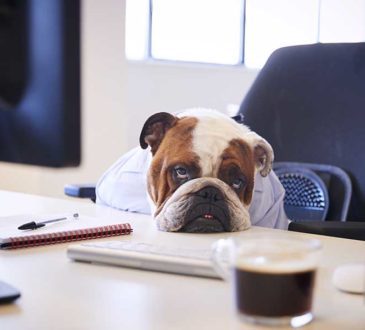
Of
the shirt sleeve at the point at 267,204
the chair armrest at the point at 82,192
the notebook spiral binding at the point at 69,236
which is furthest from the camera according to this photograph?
the chair armrest at the point at 82,192

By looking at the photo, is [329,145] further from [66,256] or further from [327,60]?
[66,256]

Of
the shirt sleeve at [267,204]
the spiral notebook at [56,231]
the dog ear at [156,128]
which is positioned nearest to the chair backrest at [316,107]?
the shirt sleeve at [267,204]

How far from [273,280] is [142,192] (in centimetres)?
74

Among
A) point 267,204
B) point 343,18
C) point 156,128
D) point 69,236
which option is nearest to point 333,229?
point 267,204

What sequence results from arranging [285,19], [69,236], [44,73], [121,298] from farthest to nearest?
1. [285,19]
2. [69,236]
3. [121,298]
4. [44,73]

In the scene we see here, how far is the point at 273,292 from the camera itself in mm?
669

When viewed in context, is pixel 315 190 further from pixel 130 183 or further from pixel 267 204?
pixel 130 183

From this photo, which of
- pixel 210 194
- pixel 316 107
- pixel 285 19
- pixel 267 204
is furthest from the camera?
pixel 285 19

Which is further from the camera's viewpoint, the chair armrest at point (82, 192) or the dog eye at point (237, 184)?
the chair armrest at point (82, 192)

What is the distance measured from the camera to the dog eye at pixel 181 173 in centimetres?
122

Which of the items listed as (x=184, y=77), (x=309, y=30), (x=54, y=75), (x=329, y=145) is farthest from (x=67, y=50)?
(x=309, y=30)

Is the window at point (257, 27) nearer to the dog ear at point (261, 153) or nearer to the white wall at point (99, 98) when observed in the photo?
the dog ear at point (261, 153)

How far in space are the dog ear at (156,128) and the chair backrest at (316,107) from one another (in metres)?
0.54

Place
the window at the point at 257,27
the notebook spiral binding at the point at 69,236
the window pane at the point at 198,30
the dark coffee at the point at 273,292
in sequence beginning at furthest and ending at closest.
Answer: the window at the point at 257,27 < the window pane at the point at 198,30 < the notebook spiral binding at the point at 69,236 < the dark coffee at the point at 273,292
